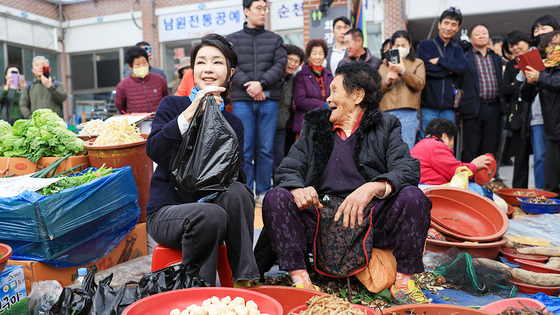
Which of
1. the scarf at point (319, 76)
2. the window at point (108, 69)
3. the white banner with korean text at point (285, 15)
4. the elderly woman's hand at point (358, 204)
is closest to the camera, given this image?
the elderly woman's hand at point (358, 204)

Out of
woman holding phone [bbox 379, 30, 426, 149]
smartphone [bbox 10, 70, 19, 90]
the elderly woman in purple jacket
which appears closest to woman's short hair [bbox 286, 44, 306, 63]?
the elderly woman in purple jacket

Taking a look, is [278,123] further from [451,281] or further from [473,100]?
[451,281]

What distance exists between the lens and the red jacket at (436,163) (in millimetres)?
3789

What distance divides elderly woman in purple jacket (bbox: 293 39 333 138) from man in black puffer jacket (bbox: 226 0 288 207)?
1.42 ft

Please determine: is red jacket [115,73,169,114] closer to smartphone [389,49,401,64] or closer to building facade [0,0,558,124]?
smartphone [389,49,401,64]

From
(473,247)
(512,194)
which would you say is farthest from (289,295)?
(512,194)

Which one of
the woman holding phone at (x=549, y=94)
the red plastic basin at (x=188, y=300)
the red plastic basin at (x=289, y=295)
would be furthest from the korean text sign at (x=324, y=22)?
the red plastic basin at (x=188, y=300)

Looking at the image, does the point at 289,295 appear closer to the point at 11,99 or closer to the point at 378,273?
the point at 378,273

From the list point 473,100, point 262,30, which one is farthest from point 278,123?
point 473,100

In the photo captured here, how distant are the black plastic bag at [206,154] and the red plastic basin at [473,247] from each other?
1.70 m

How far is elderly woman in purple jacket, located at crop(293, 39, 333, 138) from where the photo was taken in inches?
195

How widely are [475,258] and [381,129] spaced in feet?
3.38

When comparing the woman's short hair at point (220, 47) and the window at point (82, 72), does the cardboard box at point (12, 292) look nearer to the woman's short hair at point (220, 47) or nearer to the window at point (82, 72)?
the woman's short hair at point (220, 47)

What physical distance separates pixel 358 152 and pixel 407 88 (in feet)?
8.51
